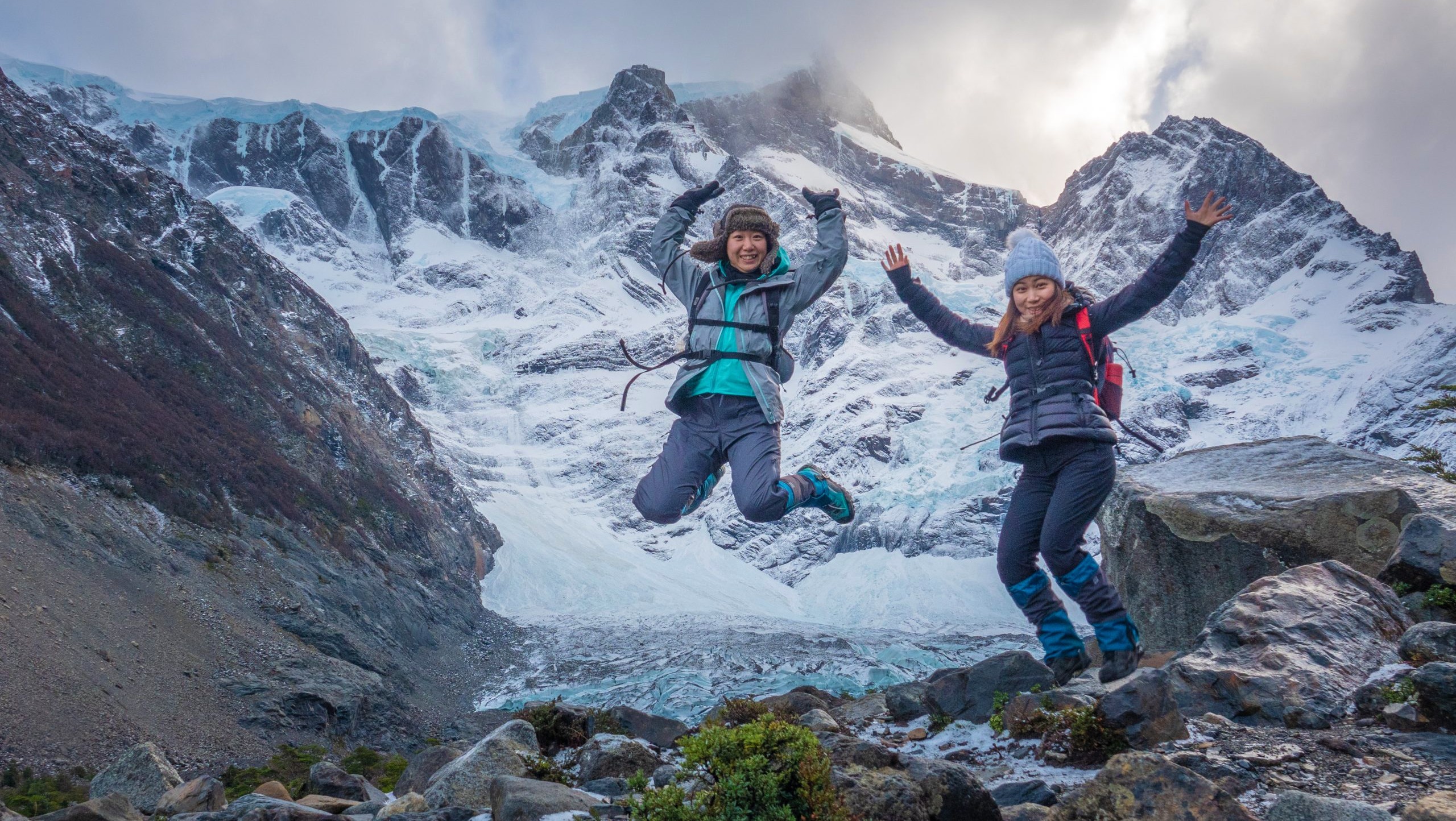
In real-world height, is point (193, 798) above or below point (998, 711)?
below

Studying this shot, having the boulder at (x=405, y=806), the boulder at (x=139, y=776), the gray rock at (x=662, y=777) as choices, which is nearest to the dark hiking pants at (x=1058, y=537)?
the gray rock at (x=662, y=777)

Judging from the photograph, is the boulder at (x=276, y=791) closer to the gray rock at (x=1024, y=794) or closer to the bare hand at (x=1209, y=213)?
the gray rock at (x=1024, y=794)

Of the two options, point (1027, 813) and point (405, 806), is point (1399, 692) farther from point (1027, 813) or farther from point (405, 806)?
point (405, 806)

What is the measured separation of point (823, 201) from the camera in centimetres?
758

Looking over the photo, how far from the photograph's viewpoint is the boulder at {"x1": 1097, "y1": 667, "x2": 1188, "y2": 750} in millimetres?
5285

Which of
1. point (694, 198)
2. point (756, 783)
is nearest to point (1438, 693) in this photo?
point (756, 783)

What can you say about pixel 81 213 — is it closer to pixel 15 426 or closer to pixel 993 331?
pixel 15 426

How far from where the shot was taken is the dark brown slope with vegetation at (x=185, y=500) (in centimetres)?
3359

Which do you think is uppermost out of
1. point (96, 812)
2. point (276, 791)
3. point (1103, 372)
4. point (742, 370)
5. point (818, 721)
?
point (1103, 372)

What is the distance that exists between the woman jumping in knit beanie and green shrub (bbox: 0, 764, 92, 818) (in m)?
23.4

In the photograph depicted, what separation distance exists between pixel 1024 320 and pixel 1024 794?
363cm

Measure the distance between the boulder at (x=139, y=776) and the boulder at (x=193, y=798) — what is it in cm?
267

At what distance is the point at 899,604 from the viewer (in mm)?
179375

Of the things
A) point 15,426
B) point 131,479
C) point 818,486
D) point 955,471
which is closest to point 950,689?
point 818,486
